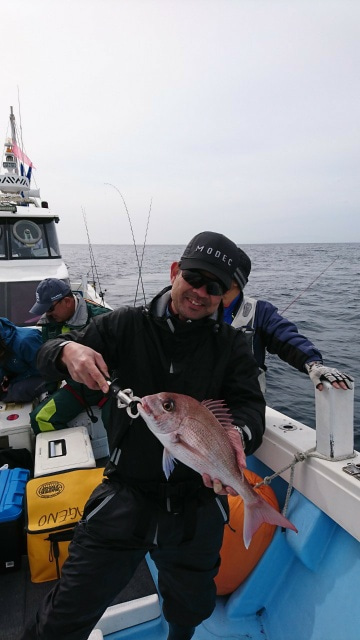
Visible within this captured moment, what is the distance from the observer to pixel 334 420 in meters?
2.55

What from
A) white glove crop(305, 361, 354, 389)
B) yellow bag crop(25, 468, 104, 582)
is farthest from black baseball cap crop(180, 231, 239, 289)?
yellow bag crop(25, 468, 104, 582)

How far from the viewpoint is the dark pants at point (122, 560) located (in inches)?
73.7

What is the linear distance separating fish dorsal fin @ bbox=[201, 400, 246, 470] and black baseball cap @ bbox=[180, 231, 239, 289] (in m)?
0.62

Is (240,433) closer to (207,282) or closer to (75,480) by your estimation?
(207,282)

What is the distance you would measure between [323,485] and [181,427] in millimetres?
1401

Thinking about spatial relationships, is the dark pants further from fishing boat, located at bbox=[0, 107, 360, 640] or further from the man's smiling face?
the man's smiling face

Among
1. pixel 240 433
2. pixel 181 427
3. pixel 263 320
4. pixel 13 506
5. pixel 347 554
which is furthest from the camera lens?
pixel 263 320

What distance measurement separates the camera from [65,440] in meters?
3.72

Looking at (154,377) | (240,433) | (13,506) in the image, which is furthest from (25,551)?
(240,433)

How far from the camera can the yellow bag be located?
2785 mm

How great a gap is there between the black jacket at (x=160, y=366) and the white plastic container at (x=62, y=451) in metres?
1.49

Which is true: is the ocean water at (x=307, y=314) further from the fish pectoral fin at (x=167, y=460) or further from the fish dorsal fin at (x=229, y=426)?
the fish pectoral fin at (x=167, y=460)

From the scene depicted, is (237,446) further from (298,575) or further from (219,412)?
(298,575)

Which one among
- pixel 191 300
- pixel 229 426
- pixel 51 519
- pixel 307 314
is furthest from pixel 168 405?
pixel 307 314
